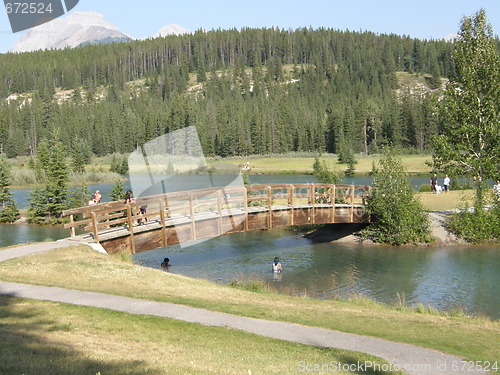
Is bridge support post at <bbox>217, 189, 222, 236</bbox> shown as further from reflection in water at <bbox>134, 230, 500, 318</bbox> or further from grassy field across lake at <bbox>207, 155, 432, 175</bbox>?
grassy field across lake at <bbox>207, 155, 432, 175</bbox>

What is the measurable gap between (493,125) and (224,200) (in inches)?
818

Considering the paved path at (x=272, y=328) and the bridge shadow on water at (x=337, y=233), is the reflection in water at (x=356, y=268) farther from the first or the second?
the paved path at (x=272, y=328)

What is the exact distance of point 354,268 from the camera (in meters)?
29.8

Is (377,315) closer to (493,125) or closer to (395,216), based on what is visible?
(395,216)

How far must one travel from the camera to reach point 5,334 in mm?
10094

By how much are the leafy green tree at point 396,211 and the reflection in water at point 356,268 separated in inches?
46.1

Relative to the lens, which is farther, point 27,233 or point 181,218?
point 27,233

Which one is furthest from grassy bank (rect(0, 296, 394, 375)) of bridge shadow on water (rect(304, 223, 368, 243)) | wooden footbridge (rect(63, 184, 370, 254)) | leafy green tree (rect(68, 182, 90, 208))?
leafy green tree (rect(68, 182, 90, 208))

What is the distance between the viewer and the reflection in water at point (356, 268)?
24.4 meters

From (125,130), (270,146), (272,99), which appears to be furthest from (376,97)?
(125,130)

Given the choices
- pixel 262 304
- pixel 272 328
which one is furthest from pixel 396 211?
→ pixel 272 328

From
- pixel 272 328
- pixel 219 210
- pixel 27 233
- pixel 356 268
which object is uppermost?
pixel 219 210

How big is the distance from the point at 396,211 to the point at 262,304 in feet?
70.2

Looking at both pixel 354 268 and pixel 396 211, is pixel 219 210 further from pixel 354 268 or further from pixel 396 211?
pixel 396 211
